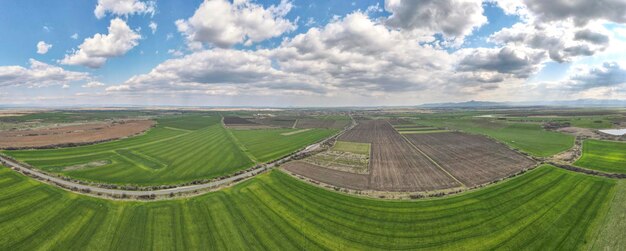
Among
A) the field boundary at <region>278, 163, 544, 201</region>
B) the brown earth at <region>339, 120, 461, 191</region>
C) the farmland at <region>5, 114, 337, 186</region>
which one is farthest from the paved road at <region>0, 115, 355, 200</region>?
the brown earth at <region>339, 120, 461, 191</region>

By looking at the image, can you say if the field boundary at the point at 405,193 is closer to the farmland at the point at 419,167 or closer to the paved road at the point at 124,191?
the farmland at the point at 419,167

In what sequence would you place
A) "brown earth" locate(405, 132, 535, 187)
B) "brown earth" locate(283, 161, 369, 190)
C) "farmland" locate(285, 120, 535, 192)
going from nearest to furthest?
1. "brown earth" locate(283, 161, 369, 190)
2. "farmland" locate(285, 120, 535, 192)
3. "brown earth" locate(405, 132, 535, 187)

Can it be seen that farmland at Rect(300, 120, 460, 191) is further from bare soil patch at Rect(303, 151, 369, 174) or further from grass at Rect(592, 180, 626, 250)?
grass at Rect(592, 180, 626, 250)

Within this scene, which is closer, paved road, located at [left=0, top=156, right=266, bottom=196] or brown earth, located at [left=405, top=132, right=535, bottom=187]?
paved road, located at [left=0, top=156, right=266, bottom=196]

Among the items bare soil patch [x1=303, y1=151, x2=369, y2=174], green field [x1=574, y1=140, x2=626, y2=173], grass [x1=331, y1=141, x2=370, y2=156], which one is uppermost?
green field [x1=574, y1=140, x2=626, y2=173]

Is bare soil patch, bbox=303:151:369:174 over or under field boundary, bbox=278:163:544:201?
over

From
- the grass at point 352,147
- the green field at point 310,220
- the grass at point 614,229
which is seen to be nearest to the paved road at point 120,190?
the green field at point 310,220

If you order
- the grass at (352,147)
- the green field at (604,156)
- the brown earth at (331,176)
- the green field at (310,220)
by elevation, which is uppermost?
the green field at (604,156)
